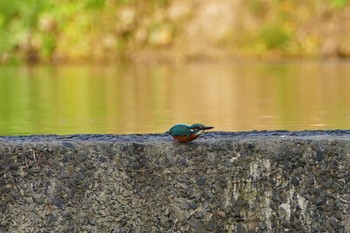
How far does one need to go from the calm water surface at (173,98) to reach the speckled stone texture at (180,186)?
395cm

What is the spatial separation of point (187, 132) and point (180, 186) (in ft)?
1.13

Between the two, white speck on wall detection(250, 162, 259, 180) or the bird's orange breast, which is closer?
the bird's orange breast

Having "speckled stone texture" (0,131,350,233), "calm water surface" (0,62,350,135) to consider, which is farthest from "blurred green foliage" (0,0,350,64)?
"speckled stone texture" (0,131,350,233)

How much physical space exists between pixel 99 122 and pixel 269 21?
2007 centimetres

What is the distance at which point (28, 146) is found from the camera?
6621 mm

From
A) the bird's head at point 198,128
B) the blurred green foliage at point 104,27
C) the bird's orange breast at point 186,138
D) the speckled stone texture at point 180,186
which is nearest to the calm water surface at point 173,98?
the blurred green foliage at point 104,27

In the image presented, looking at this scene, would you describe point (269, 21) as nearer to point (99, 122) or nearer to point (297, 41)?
point (297, 41)

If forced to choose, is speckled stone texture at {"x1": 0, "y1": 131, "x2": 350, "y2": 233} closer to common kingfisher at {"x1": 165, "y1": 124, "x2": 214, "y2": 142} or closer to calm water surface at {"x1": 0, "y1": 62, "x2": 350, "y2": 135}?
common kingfisher at {"x1": 165, "y1": 124, "x2": 214, "y2": 142}

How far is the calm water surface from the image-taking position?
11961 mm

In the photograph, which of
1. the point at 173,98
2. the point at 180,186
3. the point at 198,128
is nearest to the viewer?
the point at 198,128

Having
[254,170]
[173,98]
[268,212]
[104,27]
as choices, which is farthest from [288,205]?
[104,27]

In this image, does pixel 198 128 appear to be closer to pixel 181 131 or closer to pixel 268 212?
pixel 181 131

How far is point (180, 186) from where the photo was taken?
6672mm

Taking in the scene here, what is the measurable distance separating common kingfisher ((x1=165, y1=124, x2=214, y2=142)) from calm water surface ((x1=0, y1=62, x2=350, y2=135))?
4.11 m
